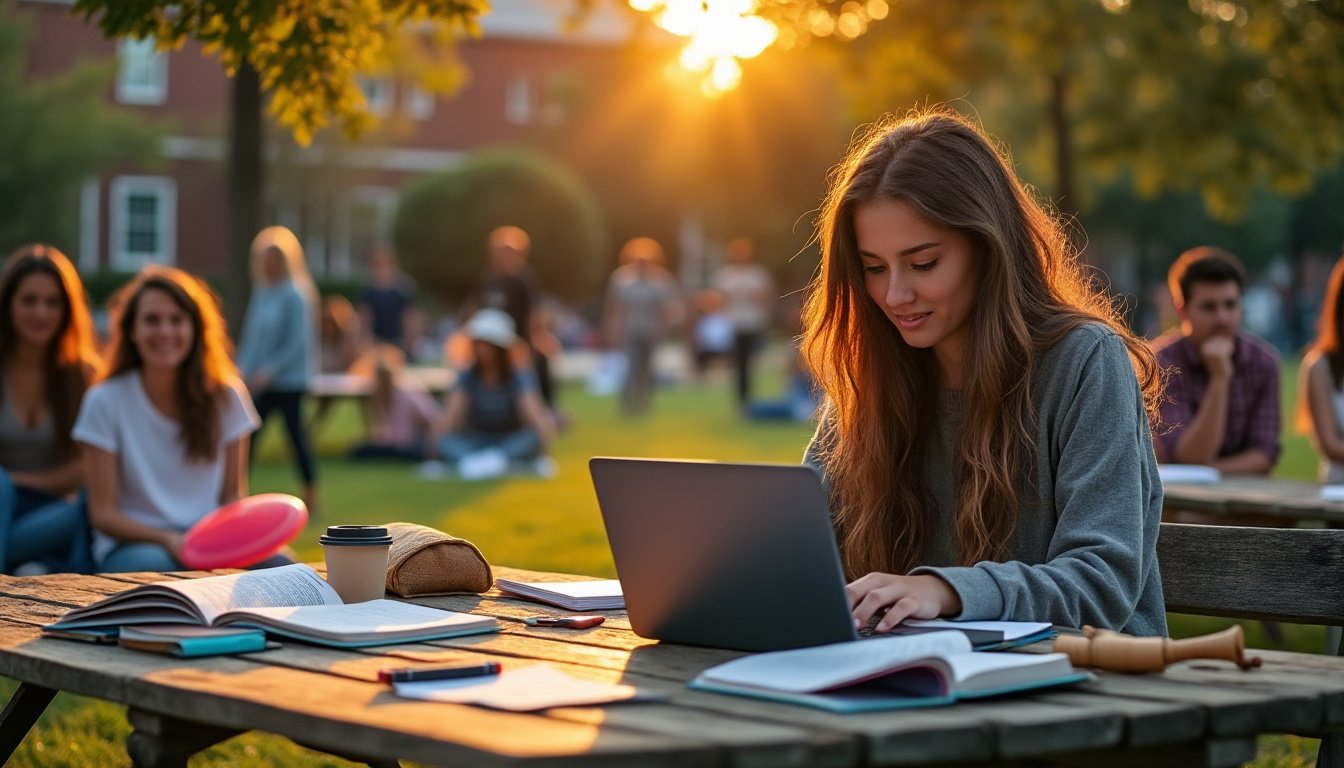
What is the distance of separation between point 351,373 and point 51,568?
12.2 meters

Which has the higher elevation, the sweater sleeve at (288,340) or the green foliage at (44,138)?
the green foliage at (44,138)

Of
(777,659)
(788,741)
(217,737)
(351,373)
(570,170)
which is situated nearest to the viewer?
(788,741)

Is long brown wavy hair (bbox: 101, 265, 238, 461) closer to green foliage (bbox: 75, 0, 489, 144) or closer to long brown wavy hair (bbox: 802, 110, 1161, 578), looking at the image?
green foliage (bbox: 75, 0, 489, 144)

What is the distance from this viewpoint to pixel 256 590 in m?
3.17

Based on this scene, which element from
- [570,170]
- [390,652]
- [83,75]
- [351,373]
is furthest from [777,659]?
[570,170]

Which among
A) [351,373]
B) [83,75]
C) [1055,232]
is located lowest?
[351,373]

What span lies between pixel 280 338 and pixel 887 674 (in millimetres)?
10938

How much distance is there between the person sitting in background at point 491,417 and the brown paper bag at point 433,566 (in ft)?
35.4

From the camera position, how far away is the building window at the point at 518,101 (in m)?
49.2

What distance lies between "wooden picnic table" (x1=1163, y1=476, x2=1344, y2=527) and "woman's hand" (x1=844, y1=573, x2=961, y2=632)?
9.28 ft

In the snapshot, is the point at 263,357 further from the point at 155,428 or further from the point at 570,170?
the point at 570,170

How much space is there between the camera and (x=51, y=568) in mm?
6273

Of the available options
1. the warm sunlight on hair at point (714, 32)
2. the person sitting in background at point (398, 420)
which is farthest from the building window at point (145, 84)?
the warm sunlight on hair at point (714, 32)

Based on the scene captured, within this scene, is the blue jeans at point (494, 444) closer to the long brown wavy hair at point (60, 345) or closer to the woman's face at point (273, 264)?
the woman's face at point (273, 264)
